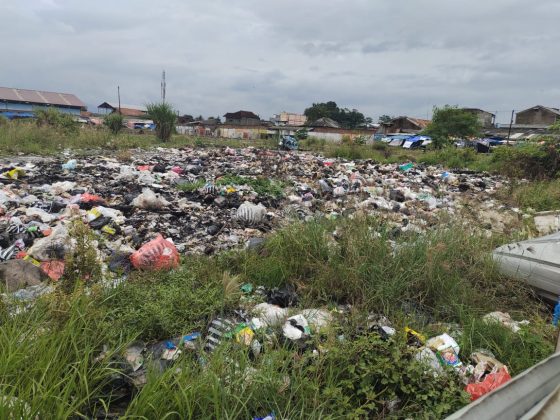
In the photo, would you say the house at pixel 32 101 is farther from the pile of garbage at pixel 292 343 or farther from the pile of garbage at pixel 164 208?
the pile of garbage at pixel 292 343

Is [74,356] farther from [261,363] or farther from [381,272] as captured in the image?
[381,272]

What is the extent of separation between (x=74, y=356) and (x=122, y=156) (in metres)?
8.41

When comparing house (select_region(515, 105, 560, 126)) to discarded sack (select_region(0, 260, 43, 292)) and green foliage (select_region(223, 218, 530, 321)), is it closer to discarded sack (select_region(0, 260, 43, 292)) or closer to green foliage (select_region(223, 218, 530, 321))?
green foliage (select_region(223, 218, 530, 321))

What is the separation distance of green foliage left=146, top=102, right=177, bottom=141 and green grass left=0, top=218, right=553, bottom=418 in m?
13.8

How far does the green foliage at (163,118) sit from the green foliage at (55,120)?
2.88 meters

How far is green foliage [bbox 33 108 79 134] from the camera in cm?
1352

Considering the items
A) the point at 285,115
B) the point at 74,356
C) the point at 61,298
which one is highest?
the point at 285,115

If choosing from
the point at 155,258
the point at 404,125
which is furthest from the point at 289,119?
the point at 155,258

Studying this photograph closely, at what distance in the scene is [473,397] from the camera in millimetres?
1572

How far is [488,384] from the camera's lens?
1.64 meters

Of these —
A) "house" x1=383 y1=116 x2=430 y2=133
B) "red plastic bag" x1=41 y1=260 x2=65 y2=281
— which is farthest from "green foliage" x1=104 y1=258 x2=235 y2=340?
"house" x1=383 y1=116 x2=430 y2=133

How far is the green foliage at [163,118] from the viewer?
50.5 ft

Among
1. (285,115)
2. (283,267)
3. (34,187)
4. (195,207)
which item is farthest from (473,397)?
(285,115)

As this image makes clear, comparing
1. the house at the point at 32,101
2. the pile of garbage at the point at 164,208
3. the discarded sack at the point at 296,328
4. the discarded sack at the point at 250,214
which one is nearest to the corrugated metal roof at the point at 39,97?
the house at the point at 32,101
